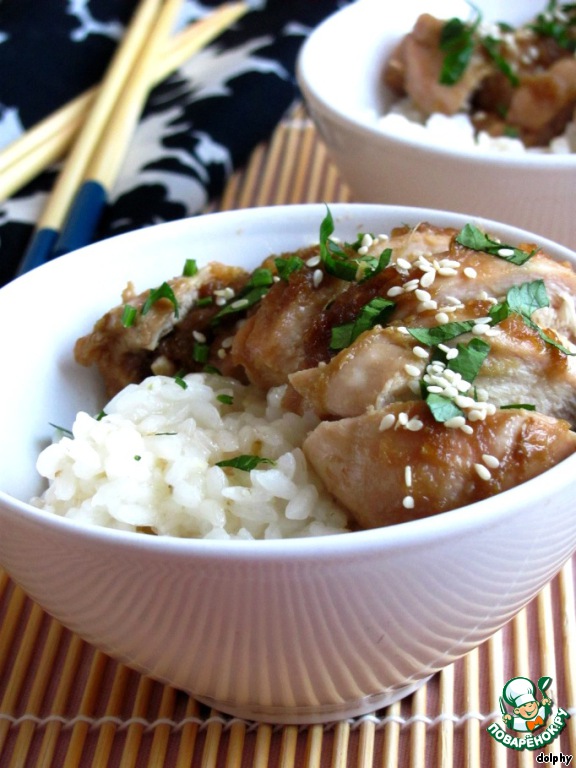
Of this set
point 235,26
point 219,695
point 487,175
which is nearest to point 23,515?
point 219,695

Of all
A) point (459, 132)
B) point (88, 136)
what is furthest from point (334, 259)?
point (88, 136)

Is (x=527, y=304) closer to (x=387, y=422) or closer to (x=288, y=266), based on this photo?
(x=387, y=422)

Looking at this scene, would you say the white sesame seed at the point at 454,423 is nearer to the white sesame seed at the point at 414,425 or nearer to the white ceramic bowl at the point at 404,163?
the white sesame seed at the point at 414,425

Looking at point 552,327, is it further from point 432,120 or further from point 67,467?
point 432,120

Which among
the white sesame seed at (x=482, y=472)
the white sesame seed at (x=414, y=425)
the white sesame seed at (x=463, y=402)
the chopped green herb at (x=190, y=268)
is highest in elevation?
the white sesame seed at (x=414, y=425)

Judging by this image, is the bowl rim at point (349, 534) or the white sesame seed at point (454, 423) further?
the white sesame seed at point (454, 423)

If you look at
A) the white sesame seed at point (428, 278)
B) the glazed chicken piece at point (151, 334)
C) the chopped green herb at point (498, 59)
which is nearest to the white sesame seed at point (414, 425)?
the white sesame seed at point (428, 278)
